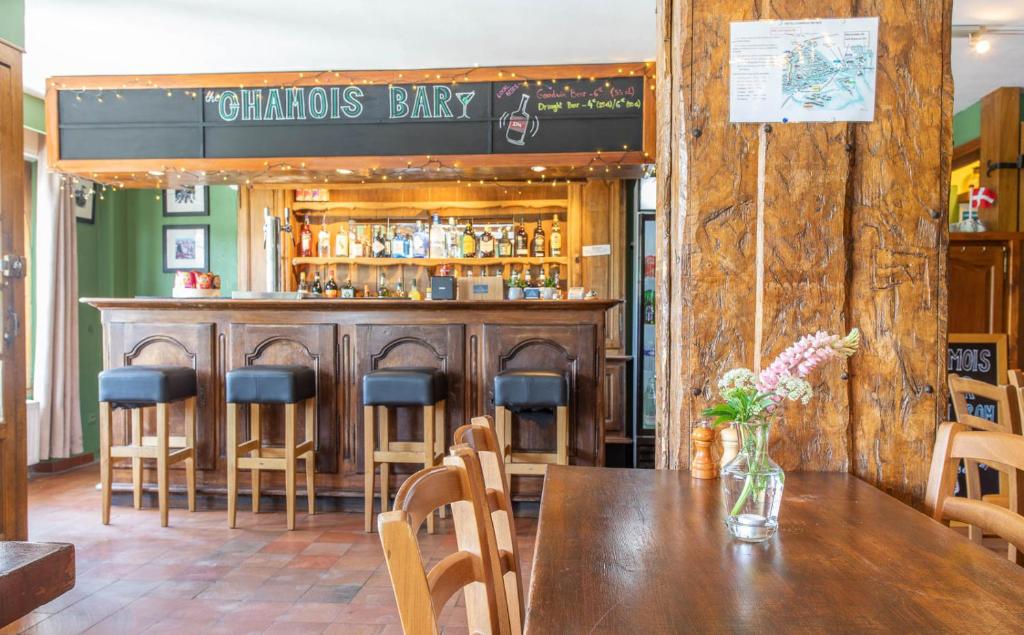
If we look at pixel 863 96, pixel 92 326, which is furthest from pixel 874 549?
pixel 92 326

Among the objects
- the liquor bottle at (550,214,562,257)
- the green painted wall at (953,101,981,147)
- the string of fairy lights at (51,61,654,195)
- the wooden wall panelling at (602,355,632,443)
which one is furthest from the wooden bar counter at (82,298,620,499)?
the green painted wall at (953,101,981,147)

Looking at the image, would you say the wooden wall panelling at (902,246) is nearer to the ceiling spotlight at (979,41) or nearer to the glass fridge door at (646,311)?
the ceiling spotlight at (979,41)

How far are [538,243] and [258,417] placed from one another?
10.8ft

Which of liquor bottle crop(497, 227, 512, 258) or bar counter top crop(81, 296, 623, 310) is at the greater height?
liquor bottle crop(497, 227, 512, 258)

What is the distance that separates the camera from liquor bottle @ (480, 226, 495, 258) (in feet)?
21.9

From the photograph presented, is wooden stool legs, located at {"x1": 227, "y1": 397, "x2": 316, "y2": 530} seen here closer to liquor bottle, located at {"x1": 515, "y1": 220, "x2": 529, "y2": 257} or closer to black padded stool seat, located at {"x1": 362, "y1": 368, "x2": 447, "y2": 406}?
black padded stool seat, located at {"x1": 362, "y1": 368, "x2": 447, "y2": 406}

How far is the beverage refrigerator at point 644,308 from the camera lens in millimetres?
6133

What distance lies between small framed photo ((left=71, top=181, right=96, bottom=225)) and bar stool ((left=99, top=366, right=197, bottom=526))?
251 cm

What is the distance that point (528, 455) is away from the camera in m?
3.96

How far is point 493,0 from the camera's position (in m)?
3.97

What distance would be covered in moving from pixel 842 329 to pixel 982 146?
180 inches

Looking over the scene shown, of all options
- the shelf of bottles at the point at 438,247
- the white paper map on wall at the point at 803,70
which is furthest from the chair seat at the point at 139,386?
the white paper map on wall at the point at 803,70

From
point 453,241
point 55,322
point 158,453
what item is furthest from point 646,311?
point 55,322

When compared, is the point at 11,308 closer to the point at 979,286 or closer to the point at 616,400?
the point at 616,400
